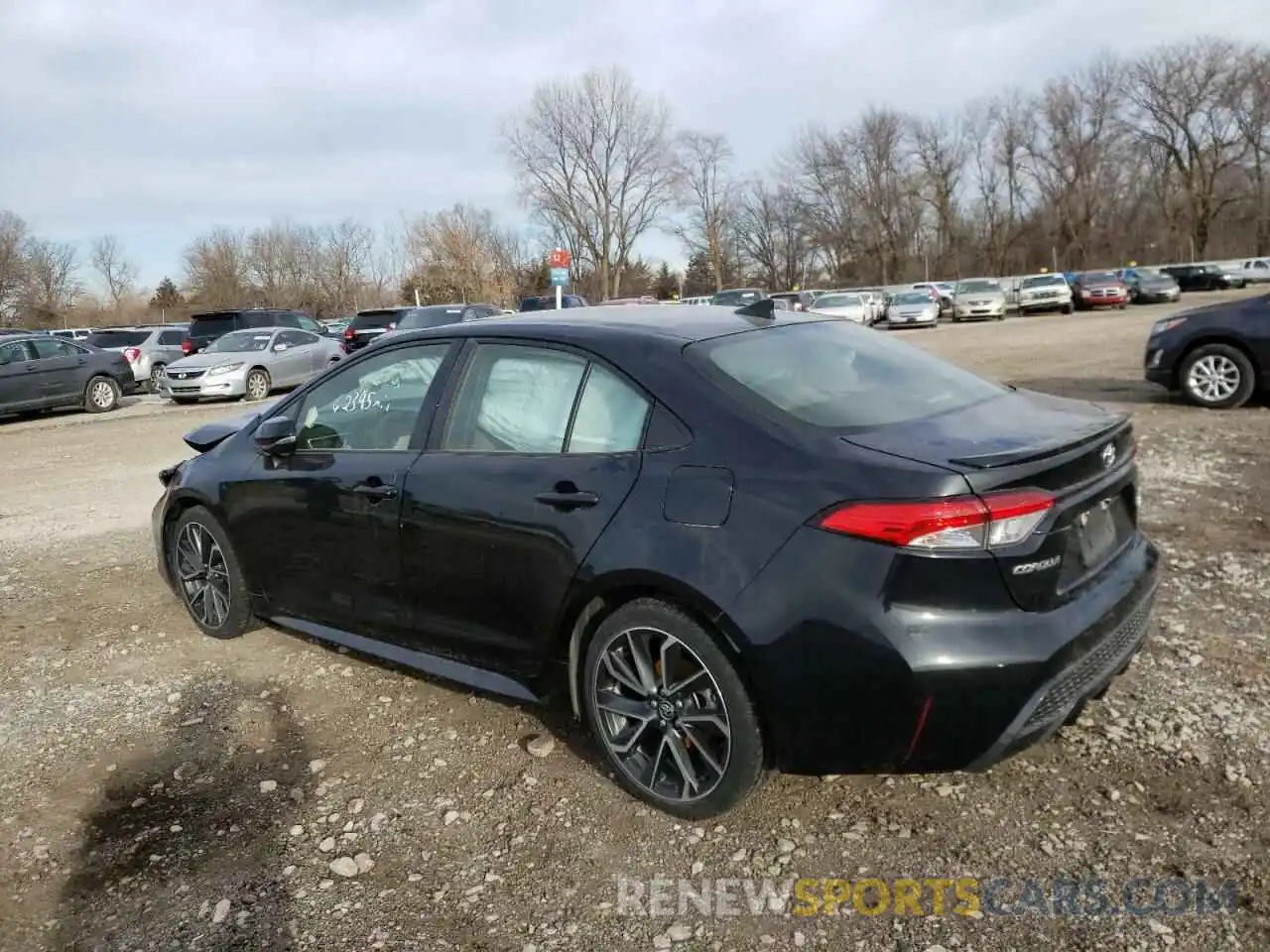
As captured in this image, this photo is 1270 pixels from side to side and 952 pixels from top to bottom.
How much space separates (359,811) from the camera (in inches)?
124

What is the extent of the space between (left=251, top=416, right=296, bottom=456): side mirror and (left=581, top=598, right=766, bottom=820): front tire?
5.91 ft

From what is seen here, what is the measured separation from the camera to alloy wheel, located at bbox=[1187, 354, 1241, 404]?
32.1 ft

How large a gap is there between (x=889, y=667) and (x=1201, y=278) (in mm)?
62358

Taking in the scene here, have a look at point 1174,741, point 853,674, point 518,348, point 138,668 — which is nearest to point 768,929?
point 853,674

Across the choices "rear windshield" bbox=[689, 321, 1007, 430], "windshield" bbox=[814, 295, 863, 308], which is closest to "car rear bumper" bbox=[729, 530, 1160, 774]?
"rear windshield" bbox=[689, 321, 1007, 430]

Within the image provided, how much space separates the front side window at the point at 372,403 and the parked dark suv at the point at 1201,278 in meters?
59.6

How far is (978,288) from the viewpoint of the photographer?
37.7 meters

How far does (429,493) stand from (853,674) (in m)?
1.70

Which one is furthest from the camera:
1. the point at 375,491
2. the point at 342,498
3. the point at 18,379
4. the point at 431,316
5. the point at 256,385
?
the point at 431,316

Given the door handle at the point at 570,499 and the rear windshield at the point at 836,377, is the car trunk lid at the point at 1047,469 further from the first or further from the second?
the door handle at the point at 570,499

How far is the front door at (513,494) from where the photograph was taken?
10.1 ft

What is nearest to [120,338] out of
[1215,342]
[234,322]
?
[234,322]

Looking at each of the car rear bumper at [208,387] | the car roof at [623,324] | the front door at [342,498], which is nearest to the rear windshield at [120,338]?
the car rear bumper at [208,387]

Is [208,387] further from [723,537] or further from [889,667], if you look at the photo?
[889,667]
